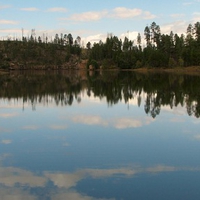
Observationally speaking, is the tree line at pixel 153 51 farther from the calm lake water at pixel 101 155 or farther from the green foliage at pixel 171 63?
the calm lake water at pixel 101 155

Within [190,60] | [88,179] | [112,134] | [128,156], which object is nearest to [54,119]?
[112,134]

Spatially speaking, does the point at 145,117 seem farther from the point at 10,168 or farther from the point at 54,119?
the point at 10,168

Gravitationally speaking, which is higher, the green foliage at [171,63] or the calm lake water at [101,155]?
the green foliage at [171,63]

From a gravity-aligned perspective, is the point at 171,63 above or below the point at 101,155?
above

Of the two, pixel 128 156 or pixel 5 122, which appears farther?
pixel 5 122

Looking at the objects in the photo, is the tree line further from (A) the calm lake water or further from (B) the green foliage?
(A) the calm lake water

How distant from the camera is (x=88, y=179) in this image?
40.9 feet

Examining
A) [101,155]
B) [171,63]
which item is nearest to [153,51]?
[171,63]

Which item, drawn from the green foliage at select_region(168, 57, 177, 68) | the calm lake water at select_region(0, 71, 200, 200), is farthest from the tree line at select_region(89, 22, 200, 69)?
the calm lake water at select_region(0, 71, 200, 200)

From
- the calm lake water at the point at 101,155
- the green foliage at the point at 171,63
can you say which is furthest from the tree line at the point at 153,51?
the calm lake water at the point at 101,155

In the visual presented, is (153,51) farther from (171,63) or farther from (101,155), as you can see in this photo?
(101,155)

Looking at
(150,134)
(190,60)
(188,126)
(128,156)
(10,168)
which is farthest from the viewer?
(190,60)

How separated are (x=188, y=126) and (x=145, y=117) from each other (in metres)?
4.62

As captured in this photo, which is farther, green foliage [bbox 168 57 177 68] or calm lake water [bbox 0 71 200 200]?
green foliage [bbox 168 57 177 68]
